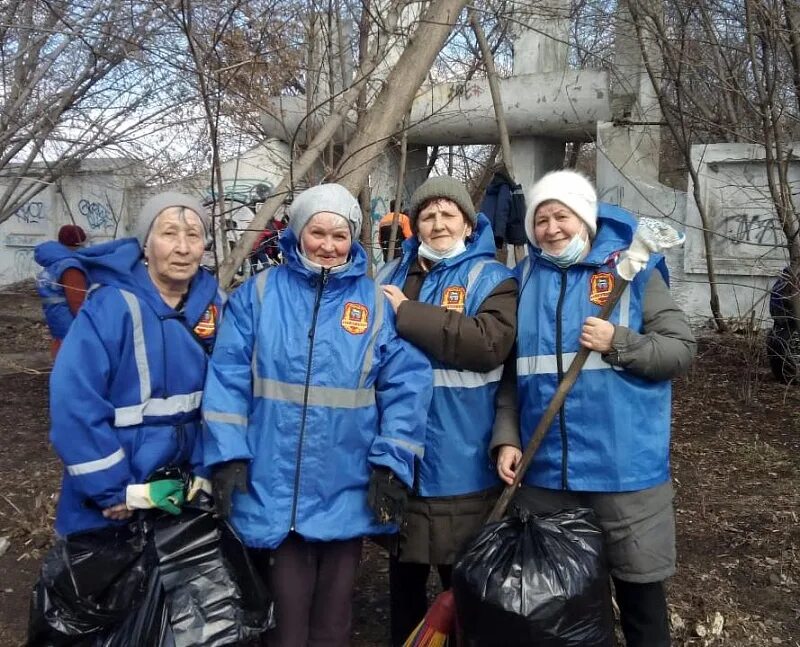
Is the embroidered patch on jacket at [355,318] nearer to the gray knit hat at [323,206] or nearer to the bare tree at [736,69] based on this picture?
the gray knit hat at [323,206]

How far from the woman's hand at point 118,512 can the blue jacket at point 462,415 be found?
86 cm

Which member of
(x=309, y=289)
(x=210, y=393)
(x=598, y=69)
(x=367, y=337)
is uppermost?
(x=598, y=69)

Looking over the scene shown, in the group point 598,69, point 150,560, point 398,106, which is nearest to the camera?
point 150,560

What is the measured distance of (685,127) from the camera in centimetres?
655

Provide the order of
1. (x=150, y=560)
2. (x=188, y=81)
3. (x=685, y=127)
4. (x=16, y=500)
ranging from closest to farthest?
(x=150, y=560), (x=188, y=81), (x=16, y=500), (x=685, y=127)

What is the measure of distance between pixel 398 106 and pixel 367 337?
55.4 inches

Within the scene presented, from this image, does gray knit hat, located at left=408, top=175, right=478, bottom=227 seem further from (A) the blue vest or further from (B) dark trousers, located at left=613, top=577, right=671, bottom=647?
(B) dark trousers, located at left=613, top=577, right=671, bottom=647

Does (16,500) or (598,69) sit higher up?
(598,69)

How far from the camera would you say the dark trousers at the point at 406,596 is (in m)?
2.54

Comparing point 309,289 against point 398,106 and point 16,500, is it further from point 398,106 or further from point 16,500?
point 16,500

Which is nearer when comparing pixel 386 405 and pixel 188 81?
pixel 386 405

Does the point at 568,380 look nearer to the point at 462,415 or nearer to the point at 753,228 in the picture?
the point at 462,415

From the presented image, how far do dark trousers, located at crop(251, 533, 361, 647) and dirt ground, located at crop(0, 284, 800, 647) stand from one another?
2.33 feet

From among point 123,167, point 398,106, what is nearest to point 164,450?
point 398,106
